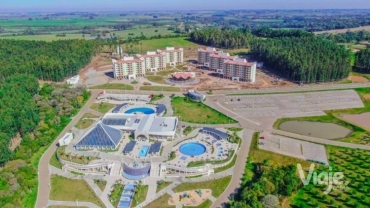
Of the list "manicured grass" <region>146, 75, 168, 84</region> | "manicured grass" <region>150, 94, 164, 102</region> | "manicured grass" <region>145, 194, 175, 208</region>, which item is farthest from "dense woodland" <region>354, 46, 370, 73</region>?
"manicured grass" <region>145, 194, 175, 208</region>

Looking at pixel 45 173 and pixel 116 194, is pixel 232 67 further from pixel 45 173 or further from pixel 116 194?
pixel 45 173

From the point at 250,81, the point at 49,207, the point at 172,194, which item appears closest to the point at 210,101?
the point at 250,81

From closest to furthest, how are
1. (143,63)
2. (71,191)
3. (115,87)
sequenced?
(71,191)
(115,87)
(143,63)

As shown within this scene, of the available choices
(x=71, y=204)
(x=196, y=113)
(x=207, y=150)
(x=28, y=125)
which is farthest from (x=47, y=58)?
(x=207, y=150)

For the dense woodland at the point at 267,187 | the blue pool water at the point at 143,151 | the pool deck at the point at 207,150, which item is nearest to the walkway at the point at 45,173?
the blue pool water at the point at 143,151

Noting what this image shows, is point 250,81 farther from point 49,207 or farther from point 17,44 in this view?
point 17,44
